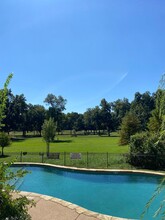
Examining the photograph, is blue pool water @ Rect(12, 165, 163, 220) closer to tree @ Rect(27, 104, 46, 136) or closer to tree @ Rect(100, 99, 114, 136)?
tree @ Rect(27, 104, 46, 136)

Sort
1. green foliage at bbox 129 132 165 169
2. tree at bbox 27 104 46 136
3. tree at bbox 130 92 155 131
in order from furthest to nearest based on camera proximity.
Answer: tree at bbox 27 104 46 136 → tree at bbox 130 92 155 131 → green foliage at bbox 129 132 165 169

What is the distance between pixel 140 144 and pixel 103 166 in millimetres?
3576

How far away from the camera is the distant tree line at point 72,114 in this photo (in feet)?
240

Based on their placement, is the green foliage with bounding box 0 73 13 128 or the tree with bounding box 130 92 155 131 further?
the tree with bounding box 130 92 155 131

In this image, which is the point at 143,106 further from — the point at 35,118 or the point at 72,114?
the point at 35,118

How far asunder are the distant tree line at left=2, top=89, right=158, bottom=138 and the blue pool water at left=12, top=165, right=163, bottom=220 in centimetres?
4872

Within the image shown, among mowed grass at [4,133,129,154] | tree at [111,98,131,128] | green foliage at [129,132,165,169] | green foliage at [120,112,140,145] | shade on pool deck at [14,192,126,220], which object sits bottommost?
shade on pool deck at [14,192,126,220]

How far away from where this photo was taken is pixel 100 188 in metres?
16.7

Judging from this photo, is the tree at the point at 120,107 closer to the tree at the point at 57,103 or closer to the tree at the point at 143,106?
the tree at the point at 143,106

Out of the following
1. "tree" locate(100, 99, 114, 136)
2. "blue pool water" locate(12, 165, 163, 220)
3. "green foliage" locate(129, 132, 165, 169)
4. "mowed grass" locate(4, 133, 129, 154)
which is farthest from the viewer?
"tree" locate(100, 99, 114, 136)

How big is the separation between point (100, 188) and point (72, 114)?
86.2m

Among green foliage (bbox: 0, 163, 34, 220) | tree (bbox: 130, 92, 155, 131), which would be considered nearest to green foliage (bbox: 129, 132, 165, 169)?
green foliage (bbox: 0, 163, 34, 220)

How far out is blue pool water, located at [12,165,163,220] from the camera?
42.4ft

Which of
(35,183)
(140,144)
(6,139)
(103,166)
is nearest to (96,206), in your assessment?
(35,183)
